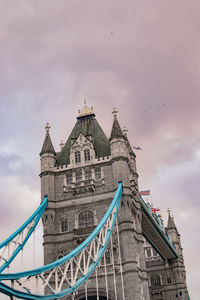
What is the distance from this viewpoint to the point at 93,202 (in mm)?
46406

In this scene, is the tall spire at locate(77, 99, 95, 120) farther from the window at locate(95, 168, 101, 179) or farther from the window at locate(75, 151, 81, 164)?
the window at locate(95, 168, 101, 179)

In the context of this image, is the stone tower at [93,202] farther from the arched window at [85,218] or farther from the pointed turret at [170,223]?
the pointed turret at [170,223]

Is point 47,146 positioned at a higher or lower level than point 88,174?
higher

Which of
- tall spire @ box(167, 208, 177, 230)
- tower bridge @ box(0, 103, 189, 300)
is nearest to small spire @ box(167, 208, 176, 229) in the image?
tall spire @ box(167, 208, 177, 230)

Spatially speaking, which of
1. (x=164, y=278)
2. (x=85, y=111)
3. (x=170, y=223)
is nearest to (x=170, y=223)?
(x=170, y=223)

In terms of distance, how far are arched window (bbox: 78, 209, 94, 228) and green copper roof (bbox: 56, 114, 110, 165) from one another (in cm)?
744

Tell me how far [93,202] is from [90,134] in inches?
389

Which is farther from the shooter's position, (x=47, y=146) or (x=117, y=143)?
(x=47, y=146)

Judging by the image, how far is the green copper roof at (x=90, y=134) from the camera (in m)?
50.7

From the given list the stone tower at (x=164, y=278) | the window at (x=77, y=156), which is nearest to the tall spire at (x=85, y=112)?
the window at (x=77, y=156)

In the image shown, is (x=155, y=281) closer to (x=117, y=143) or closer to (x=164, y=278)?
(x=164, y=278)

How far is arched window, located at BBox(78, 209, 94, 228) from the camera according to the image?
45594 mm

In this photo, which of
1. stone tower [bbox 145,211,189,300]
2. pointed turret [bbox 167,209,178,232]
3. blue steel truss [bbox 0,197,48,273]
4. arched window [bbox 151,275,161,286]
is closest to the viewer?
blue steel truss [bbox 0,197,48,273]

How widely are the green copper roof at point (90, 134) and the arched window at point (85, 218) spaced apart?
24.4 feet
